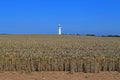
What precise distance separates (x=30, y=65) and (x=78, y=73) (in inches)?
90.5

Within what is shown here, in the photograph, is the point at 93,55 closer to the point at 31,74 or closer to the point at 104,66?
the point at 104,66

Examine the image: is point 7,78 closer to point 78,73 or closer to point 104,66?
point 78,73

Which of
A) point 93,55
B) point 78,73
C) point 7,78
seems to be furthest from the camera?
point 93,55

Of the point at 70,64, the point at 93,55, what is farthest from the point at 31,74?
the point at 93,55

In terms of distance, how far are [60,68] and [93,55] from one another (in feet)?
6.28

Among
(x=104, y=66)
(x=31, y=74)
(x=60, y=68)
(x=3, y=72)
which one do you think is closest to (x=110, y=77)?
(x=104, y=66)

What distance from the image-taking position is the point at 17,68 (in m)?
16.6

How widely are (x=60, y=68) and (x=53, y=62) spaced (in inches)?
17.3

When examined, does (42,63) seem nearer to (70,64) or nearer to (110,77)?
(70,64)

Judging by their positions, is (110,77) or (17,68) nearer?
(110,77)

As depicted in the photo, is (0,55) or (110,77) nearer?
(110,77)

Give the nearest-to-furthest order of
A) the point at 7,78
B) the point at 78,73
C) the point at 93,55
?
the point at 7,78 < the point at 78,73 < the point at 93,55

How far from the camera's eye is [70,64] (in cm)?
1648

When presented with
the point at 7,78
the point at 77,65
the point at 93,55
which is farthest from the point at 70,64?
the point at 7,78
